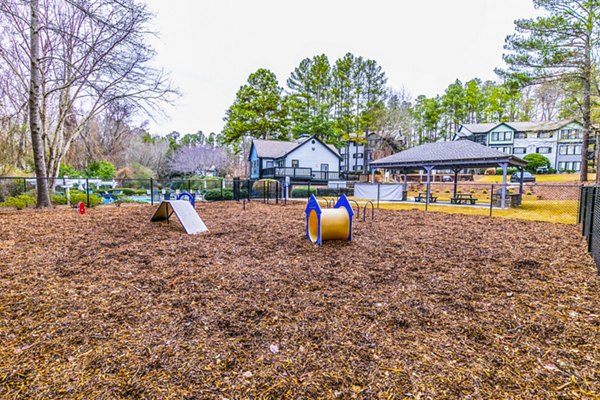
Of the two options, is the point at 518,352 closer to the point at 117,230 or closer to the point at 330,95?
the point at 117,230

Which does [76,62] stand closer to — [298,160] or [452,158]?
[452,158]

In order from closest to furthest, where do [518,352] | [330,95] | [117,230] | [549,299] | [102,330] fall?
[518,352]
[102,330]
[549,299]
[117,230]
[330,95]

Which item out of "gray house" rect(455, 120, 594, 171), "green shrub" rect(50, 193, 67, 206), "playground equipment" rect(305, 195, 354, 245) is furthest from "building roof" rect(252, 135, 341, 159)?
"playground equipment" rect(305, 195, 354, 245)

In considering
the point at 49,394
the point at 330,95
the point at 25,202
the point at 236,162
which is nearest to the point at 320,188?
the point at 25,202

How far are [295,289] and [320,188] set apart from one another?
1940cm

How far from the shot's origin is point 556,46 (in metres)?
16.7

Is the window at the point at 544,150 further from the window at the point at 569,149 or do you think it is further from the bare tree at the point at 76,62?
the bare tree at the point at 76,62

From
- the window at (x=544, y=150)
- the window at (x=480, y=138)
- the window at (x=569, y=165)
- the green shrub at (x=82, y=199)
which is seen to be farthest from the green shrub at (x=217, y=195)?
the window at (x=544, y=150)

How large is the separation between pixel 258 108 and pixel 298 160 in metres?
9.74

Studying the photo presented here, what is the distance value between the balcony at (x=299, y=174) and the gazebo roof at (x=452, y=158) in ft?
32.0

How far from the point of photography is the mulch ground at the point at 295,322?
1942 mm

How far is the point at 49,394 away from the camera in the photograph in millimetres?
1797

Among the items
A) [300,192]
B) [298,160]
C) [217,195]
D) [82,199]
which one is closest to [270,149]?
[298,160]

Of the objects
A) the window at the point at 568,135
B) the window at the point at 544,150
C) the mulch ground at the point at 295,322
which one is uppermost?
the window at the point at 568,135
